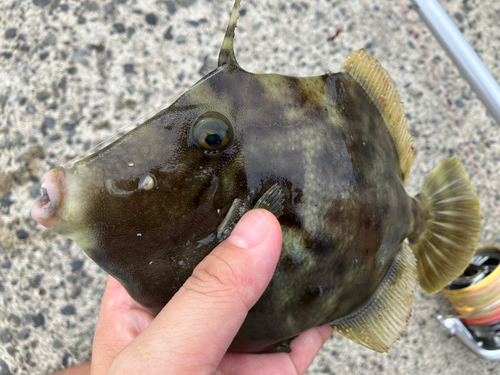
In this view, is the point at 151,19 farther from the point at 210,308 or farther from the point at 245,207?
the point at 210,308

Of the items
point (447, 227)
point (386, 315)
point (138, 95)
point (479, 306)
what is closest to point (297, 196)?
point (386, 315)

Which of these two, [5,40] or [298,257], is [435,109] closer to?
[298,257]

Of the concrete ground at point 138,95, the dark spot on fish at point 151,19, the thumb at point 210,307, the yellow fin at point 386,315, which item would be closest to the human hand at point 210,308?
the thumb at point 210,307

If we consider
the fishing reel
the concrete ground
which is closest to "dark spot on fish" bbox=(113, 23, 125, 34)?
the concrete ground

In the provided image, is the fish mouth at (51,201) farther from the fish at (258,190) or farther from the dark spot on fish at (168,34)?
the dark spot on fish at (168,34)

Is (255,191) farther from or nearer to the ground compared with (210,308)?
farther from the ground

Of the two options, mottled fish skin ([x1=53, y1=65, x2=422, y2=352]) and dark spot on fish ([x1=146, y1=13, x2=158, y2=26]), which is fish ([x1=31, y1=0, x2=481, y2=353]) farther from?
dark spot on fish ([x1=146, y1=13, x2=158, y2=26])
